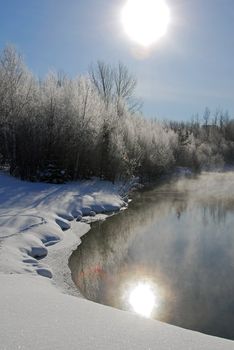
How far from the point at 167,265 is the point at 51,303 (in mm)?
4793

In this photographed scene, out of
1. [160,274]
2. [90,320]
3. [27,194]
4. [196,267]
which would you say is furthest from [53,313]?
[27,194]

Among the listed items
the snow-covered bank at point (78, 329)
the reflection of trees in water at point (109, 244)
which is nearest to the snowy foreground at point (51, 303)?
the snow-covered bank at point (78, 329)

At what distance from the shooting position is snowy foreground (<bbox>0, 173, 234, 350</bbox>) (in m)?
4.36

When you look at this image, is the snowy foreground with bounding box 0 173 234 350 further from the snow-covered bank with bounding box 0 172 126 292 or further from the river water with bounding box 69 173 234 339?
the river water with bounding box 69 173 234 339

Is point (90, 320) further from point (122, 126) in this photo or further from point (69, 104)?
point (122, 126)

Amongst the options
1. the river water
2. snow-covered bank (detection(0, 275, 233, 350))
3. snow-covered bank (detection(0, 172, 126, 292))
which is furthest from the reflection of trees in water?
snow-covered bank (detection(0, 275, 233, 350))

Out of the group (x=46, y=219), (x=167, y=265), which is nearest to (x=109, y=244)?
(x=46, y=219)

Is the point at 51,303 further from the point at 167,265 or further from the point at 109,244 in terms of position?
the point at 109,244

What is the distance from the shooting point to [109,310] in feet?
19.2

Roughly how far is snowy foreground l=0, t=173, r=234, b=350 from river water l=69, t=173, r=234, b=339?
69 centimetres

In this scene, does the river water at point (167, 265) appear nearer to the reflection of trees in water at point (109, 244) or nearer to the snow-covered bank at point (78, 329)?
the reflection of trees in water at point (109, 244)

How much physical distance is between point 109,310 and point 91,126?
19.0 meters

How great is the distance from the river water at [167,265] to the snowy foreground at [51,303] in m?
0.69

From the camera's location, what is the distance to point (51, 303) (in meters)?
5.72
